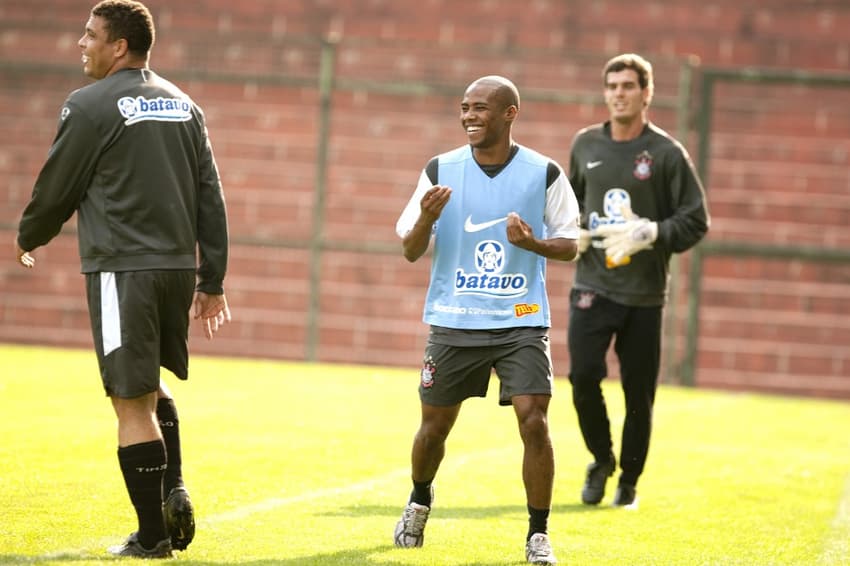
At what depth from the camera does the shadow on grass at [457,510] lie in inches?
280

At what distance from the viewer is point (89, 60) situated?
5.80 metres

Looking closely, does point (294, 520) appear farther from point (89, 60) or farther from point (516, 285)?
point (89, 60)

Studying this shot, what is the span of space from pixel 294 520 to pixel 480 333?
1.34 meters

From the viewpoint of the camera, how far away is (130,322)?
5.55 metres

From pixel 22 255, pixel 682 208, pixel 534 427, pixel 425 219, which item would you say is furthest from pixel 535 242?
pixel 682 208

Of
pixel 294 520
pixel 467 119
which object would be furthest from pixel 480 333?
pixel 294 520

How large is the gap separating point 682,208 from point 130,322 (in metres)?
3.54

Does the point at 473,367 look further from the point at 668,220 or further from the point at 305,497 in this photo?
the point at 668,220

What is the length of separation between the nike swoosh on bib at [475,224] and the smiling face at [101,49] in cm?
147

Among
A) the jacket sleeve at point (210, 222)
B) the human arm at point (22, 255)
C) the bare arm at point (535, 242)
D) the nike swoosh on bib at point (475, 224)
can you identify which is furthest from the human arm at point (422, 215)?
the human arm at point (22, 255)

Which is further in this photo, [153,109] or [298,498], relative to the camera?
[298,498]

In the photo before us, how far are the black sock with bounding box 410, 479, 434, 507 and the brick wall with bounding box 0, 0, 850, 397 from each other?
10.1 m

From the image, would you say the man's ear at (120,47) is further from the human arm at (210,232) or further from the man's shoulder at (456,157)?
the man's shoulder at (456,157)

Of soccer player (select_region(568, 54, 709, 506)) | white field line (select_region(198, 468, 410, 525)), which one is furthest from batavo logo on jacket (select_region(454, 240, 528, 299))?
soccer player (select_region(568, 54, 709, 506))
